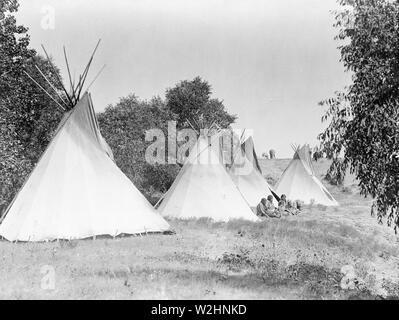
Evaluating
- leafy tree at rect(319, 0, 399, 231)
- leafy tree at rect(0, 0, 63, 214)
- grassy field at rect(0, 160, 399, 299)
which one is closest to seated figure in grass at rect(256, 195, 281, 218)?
grassy field at rect(0, 160, 399, 299)

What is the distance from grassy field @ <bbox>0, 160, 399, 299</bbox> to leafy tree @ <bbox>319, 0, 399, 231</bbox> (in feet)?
7.15

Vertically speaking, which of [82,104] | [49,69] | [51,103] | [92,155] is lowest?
[92,155]

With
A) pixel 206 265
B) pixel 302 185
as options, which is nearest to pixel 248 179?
pixel 302 185

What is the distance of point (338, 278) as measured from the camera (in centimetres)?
1016

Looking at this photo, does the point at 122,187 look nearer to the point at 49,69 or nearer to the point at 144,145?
the point at 49,69

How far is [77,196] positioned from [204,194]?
648cm

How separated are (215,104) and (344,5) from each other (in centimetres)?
4039

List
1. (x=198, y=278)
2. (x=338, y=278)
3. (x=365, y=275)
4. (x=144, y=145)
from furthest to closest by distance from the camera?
1. (x=144, y=145)
2. (x=365, y=275)
3. (x=338, y=278)
4. (x=198, y=278)

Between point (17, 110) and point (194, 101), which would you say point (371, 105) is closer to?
point (17, 110)

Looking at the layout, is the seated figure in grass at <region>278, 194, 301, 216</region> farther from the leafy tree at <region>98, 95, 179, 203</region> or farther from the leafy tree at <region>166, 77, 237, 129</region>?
the leafy tree at <region>166, 77, 237, 129</region>

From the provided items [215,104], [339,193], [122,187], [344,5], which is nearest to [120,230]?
[122,187]

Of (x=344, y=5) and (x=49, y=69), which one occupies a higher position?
(x=49, y=69)

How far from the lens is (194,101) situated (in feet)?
158

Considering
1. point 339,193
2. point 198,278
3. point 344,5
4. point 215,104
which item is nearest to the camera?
point 344,5
